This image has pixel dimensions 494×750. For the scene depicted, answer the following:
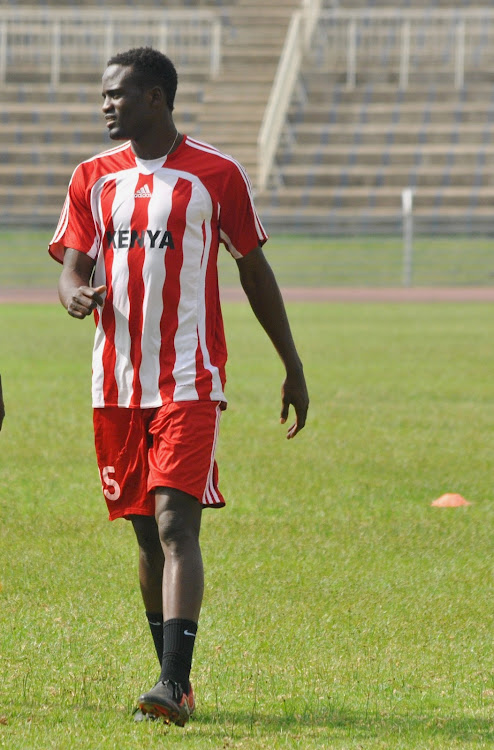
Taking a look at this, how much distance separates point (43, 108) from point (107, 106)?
109ft

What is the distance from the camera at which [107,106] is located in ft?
13.4

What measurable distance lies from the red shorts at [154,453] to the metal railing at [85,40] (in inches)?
1323

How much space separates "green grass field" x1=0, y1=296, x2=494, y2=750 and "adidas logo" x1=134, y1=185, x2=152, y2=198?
4.90ft

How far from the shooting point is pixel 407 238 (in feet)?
98.5

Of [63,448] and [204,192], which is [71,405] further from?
[204,192]

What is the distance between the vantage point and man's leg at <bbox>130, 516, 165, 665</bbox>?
Answer: 416 centimetres

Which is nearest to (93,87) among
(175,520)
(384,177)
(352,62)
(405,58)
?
(352,62)

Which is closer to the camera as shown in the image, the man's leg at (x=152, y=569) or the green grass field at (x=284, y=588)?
the green grass field at (x=284, y=588)

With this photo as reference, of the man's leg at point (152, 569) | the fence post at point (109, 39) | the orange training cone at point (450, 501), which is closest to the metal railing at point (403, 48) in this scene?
the fence post at point (109, 39)

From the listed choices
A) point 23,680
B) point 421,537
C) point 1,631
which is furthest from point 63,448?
point 23,680

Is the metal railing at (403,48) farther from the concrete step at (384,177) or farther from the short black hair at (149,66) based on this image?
the short black hair at (149,66)

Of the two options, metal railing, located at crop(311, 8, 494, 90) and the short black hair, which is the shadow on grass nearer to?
the short black hair

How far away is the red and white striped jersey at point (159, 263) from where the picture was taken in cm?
396

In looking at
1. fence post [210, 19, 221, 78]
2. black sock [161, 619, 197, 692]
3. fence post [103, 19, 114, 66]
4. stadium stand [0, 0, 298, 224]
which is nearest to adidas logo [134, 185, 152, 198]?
black sock [161, 619, 197, 692]
